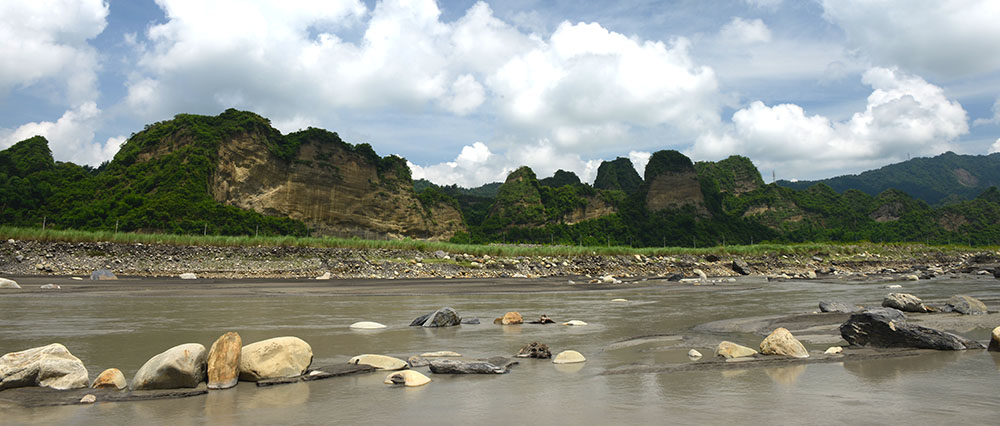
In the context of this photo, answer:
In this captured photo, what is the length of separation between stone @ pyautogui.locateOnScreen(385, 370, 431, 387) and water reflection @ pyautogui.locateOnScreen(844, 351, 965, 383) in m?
3.87

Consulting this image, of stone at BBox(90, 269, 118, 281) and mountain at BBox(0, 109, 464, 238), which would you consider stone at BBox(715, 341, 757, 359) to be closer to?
stone at BBox(90, 269, 118, 281)

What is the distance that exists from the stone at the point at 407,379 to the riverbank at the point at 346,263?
2280cm

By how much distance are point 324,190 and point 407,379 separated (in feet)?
226

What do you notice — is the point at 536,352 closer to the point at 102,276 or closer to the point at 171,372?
the point at 171,372

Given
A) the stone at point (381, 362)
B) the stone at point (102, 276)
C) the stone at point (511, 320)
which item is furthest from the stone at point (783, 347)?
the stone at point (102, 276)

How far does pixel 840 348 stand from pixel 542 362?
136 inches

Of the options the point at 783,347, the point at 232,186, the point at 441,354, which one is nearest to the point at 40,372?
the point at 441,354

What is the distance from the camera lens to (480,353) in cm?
618

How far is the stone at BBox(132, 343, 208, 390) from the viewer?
13.8ft

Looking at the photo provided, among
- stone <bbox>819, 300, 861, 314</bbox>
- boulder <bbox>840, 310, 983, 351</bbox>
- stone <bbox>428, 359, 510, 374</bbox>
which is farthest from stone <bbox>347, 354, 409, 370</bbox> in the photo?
stone <bbox>819, 300, 861, 314</bbox>

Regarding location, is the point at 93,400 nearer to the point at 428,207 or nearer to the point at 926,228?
the point at 428,207

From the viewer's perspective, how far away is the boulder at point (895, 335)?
5734 mm

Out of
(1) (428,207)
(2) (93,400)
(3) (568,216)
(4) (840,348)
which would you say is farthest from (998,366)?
(3) (568,216)

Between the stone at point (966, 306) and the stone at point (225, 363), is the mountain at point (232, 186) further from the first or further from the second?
the stone at point (966, 306)
